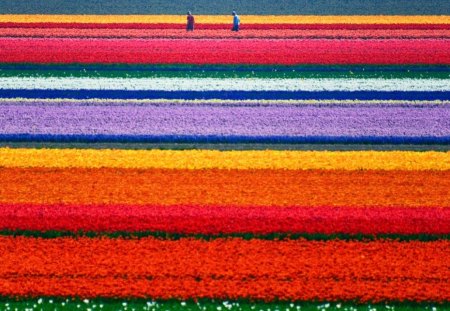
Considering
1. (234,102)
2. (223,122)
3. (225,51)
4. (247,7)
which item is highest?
(247,7)

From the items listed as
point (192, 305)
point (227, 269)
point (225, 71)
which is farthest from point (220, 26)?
point (192, 305)

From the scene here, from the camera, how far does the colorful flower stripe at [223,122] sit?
40.5 feet

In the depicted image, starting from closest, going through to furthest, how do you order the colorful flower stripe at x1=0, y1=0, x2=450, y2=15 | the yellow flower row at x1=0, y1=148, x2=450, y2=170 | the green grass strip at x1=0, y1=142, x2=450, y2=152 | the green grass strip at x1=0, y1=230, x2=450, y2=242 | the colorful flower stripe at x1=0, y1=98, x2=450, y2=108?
the green grass strip at x1=0, y1=230, x2=450, y2=242, the yellow flower row at x1=0, y1=148, x2=450, y2=170, the green grass strip at x1=0, y1=142, x2=450, y2=152, the colorful flower stripe at x1=0, y1=98, x2=450, y2=108, the colorful flower stripe at x1=0, y1=0, x2=450, y2=15

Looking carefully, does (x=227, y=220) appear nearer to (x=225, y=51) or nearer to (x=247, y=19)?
(x=225, y=51)

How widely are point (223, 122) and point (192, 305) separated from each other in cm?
683

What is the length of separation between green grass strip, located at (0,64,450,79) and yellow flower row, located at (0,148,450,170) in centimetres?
702

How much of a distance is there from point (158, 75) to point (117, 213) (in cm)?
1022

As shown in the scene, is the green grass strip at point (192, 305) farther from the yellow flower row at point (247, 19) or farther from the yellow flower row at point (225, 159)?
the yellow flower row at point (247, 19)

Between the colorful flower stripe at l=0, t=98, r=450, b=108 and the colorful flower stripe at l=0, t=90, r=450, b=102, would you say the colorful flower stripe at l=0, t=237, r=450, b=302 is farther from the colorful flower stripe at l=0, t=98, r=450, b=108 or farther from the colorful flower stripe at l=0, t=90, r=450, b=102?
the colorful flower stripe at l=0, t=90, r=450, b=102

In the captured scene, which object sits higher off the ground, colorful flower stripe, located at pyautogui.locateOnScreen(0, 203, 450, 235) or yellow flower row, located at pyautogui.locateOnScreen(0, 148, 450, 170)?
yellow flower row, located at pyautogui.locateOnScreen(0, 148, 450, 170)

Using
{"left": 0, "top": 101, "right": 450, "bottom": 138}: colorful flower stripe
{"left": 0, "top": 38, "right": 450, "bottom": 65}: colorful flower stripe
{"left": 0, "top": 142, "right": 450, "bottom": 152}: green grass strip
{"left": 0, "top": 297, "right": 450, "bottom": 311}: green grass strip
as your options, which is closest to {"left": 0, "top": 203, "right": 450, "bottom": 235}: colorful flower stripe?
{"left": 0, "top": 297, "right": 450, "bottom": 311}: green grass strip

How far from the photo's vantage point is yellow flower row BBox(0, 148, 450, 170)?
10.8 metres

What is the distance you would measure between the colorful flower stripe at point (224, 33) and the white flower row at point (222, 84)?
257 inches

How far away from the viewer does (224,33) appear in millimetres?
24781
